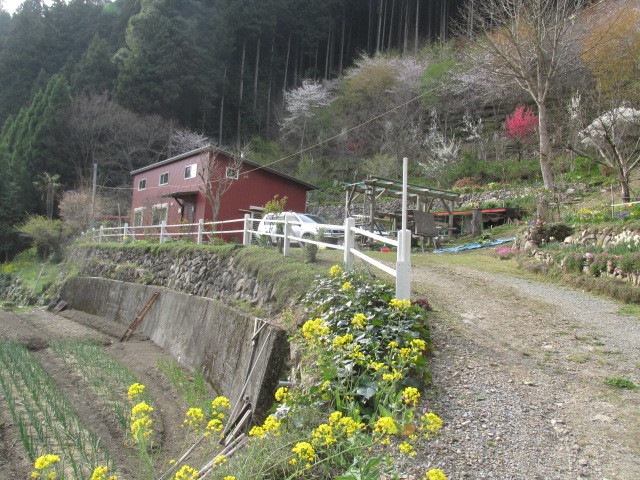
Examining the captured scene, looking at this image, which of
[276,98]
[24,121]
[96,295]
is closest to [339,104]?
[276,98]

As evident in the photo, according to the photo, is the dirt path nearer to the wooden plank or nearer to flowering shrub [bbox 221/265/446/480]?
flowering shrub [bbox 221/265/446/480]

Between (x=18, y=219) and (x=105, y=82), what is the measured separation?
43.0 ft

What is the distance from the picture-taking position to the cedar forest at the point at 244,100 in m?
26.2

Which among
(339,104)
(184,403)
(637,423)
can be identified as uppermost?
(339,104)

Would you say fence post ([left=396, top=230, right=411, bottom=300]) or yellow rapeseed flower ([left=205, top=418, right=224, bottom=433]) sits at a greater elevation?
fence post ([left=396, top=230, right=411, bottom=300])

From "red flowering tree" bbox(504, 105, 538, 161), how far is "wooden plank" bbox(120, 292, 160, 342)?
859 inches

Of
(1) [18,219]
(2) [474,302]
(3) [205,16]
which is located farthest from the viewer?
(3) [205,16]

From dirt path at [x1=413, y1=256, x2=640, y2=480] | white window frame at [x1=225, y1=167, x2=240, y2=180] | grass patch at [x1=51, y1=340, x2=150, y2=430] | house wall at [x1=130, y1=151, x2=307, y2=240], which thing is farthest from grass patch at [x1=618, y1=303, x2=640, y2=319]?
white window frame at [x1=225, y1=167, x2=240, y2=180]

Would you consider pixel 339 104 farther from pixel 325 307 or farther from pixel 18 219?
pixel 325 307

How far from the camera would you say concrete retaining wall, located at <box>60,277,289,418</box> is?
505cm

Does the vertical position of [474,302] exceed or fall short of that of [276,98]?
it falls short

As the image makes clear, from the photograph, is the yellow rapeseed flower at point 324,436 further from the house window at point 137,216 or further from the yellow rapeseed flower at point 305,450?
the house window at point 137,216

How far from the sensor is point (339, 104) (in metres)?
36.6

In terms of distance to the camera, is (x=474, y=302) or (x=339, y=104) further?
(x=339, y=104)
